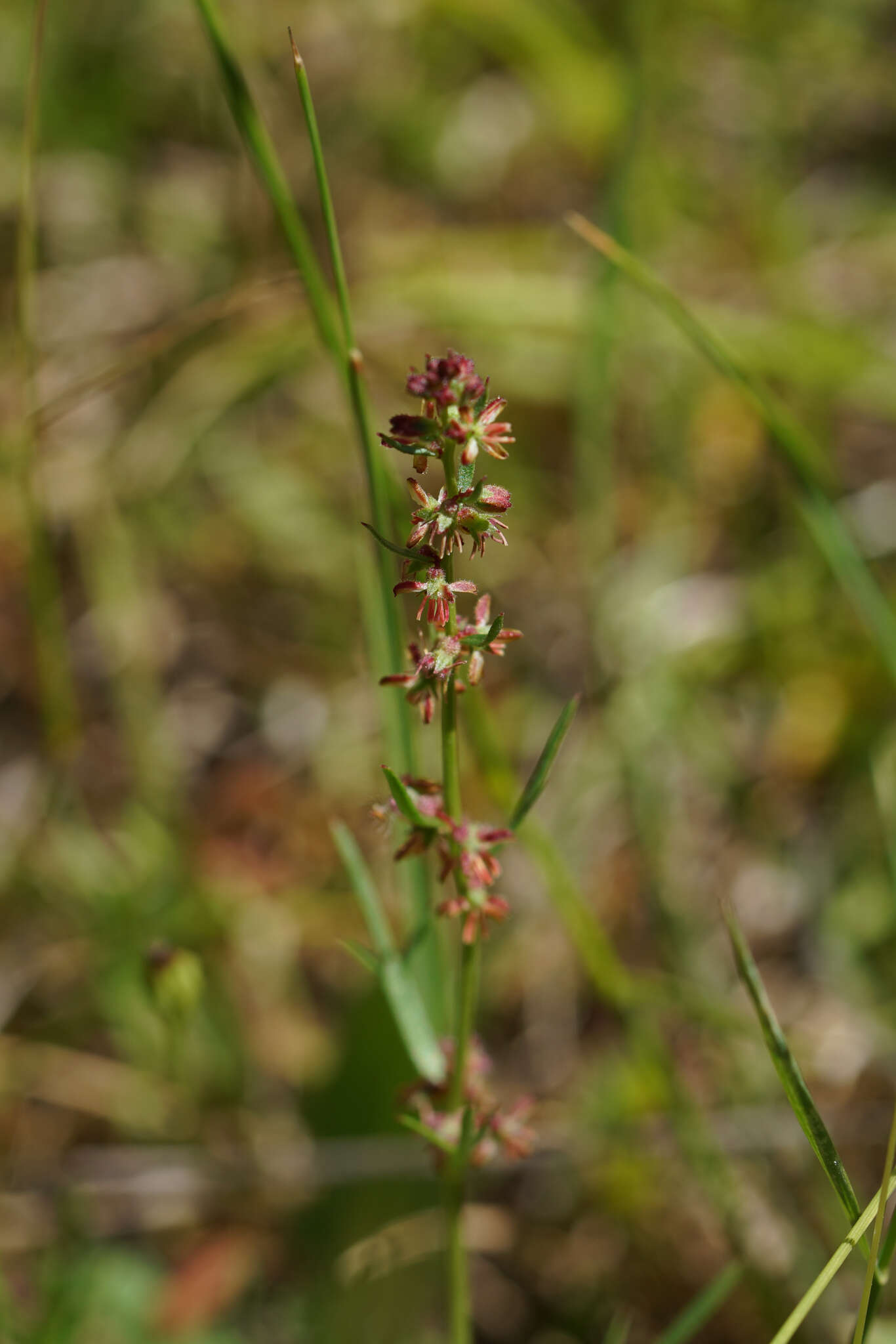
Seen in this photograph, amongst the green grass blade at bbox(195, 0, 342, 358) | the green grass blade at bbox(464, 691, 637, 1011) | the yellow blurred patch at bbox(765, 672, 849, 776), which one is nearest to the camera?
the green grass blade at bbox(195, 0, 342, 358)

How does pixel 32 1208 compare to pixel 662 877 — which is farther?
pixel 662 877

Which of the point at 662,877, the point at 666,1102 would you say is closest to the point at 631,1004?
the point at 666,1102

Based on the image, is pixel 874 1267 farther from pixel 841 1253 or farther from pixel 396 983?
pixel 396 983

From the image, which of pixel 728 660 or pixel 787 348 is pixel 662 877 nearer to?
pixel 728 660

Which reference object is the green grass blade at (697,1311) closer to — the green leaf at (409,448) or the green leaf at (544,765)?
the green leaf at (544,765)


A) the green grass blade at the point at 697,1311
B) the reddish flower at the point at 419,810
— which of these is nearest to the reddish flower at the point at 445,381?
the reddish flower at the point at 419,810

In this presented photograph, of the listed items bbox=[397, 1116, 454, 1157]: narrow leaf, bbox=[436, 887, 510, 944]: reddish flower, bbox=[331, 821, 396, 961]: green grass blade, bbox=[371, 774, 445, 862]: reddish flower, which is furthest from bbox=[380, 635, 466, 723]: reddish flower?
bbox=[397, 1116, 454, 1157]: narrow leaf

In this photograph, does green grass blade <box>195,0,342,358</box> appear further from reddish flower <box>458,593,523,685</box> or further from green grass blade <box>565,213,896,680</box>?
reddish flower <box>458,593,523,685</box>
